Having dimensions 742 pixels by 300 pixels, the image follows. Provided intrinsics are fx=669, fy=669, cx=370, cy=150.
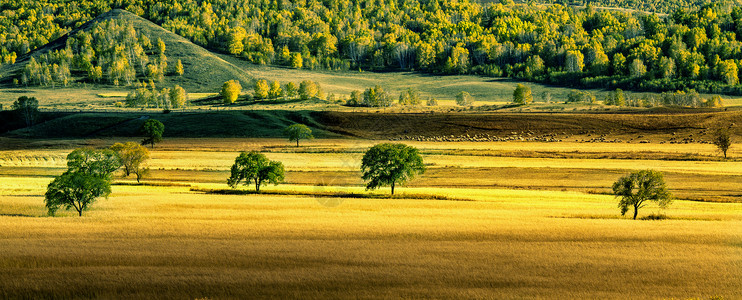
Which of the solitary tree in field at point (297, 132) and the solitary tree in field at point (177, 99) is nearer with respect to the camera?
the solitary tree in field at point (297, 132)

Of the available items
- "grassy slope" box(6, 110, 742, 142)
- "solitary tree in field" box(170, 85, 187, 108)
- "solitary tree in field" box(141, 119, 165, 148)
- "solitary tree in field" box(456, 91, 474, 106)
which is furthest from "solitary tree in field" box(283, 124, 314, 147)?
"solitary tree in field" box(456, 91, 474, 106)

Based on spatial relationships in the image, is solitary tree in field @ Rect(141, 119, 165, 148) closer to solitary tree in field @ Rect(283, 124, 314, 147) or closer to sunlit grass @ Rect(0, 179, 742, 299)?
solitary tree in field @ Rect(283, 124, 314, 147)

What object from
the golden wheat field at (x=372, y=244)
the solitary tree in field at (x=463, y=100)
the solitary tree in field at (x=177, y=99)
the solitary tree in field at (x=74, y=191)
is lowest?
the golden wheat field at (x=372, y=244)

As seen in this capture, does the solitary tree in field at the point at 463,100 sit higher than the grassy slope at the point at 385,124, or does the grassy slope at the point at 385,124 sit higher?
the solitary tree in field at the point at 463,100

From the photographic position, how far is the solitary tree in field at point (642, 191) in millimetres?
44781

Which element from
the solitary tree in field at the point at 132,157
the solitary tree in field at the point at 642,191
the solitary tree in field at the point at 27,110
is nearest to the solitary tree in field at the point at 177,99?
the solitary tree in field at the point at 27,110

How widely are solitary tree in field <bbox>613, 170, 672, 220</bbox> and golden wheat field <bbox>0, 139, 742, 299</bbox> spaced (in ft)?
5.84

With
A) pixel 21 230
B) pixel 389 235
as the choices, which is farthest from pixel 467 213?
pixel 21 230

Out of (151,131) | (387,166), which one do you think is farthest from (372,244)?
(151,131)

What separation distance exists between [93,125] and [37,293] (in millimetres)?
127951

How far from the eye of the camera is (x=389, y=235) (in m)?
34.9

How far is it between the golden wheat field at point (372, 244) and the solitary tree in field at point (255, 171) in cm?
125

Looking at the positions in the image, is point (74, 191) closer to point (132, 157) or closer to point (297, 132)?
point (132, 157)

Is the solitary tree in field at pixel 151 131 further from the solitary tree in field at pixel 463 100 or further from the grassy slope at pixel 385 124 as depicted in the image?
the solitary tree in field at pixel 463 100
